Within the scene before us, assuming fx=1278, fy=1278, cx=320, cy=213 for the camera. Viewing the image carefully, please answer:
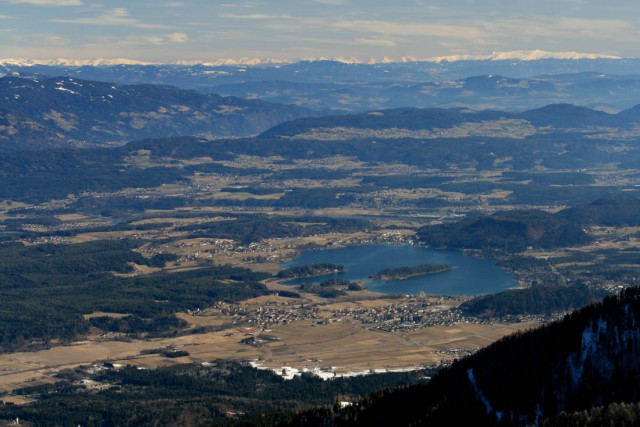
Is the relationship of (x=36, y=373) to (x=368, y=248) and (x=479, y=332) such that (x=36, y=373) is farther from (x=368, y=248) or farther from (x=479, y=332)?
(x=368, y=248)

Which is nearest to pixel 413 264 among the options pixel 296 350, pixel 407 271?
pixel 407 271

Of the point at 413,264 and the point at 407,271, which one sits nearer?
the point at 407,271

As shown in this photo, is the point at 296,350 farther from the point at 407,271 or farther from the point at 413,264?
the point at 413,264

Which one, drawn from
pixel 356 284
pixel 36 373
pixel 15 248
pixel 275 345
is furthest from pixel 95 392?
pixel 15 248

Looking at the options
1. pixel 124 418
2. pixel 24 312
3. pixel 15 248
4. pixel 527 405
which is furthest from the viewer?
pixel 15 248

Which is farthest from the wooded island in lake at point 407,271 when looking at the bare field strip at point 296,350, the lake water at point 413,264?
the bare field strip at point 296,350

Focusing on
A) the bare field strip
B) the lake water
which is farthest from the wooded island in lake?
the bare field strip
